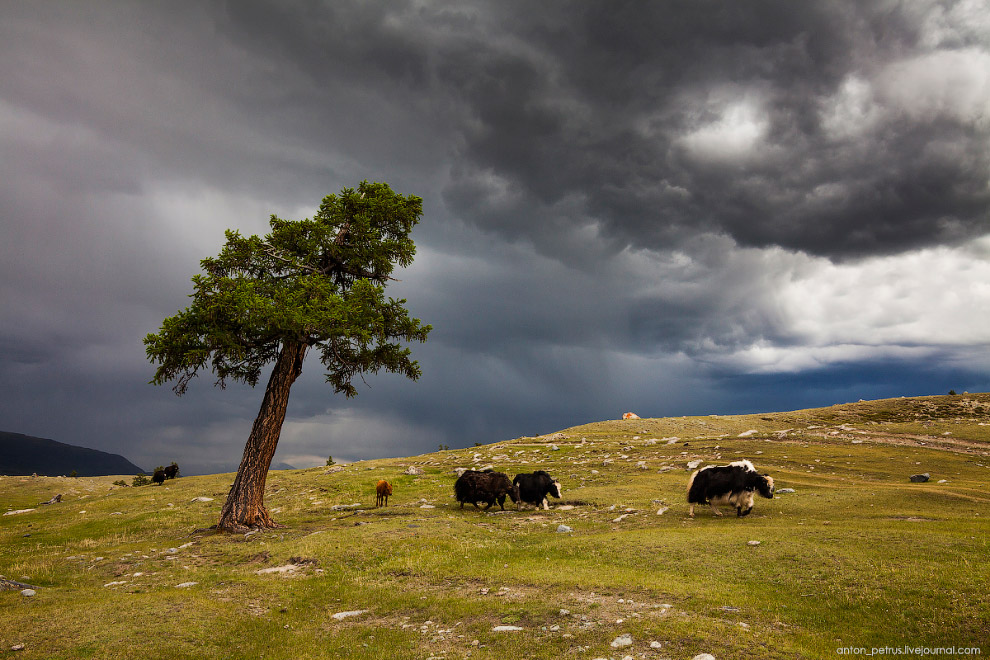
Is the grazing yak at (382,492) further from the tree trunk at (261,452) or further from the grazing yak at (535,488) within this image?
the grazing yak at (535,488)

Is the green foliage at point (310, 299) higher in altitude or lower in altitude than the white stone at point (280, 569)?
higher

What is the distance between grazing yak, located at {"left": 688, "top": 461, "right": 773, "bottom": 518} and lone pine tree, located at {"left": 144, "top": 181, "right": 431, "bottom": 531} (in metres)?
15.1

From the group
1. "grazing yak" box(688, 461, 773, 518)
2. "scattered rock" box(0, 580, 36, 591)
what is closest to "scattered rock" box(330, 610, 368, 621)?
"scattered rock" box(0, 580, 36, 591)

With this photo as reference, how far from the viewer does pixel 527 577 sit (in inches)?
496

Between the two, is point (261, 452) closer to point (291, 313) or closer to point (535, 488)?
point (291, 313)

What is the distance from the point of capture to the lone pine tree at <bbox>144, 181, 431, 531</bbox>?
21250mm

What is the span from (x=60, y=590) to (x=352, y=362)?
45.6ft

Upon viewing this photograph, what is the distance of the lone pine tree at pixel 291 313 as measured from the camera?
69.7ft

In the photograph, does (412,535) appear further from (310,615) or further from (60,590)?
(60,590)

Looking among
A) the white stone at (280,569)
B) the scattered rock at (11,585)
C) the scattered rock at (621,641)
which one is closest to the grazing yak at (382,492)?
the white stone at (280,569)

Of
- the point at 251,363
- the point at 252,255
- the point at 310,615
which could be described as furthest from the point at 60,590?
the point at 252,255

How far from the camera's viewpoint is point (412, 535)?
17.1 meters

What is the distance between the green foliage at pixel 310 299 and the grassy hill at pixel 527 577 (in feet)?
25.9

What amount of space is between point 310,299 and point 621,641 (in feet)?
61.8
